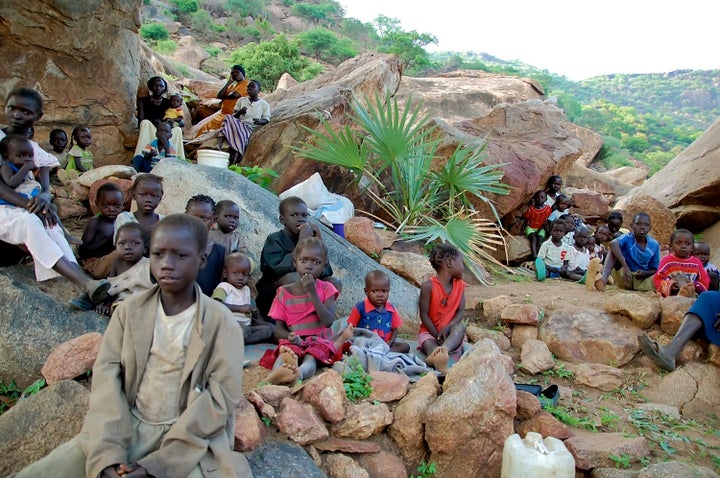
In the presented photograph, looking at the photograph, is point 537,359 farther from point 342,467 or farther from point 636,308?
point 342,467

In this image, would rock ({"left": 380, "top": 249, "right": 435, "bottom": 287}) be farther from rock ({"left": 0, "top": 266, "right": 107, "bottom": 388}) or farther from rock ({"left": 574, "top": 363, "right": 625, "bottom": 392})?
rock ({"left": 0, "top": 266, "right": 107, "bottom": 388})

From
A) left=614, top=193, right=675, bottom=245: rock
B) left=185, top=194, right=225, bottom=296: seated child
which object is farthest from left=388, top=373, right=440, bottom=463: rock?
left=614, top=193, right=675, bottom=245: rock

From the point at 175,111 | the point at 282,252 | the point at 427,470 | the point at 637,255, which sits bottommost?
the point at 427,470

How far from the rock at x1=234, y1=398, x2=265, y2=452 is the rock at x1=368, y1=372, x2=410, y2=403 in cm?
70

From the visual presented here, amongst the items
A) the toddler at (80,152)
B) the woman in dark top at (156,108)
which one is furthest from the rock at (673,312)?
the toddler at (80,152)

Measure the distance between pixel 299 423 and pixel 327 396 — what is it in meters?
0.21

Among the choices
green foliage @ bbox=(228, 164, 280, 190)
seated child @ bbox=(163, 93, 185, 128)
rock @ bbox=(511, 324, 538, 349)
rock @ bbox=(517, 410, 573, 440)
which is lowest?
rock @ bbox=(511, 324, 538, 349)

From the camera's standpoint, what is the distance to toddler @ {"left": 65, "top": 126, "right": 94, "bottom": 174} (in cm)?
625

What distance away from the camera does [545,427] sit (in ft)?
10.8

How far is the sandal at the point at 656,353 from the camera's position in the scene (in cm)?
446

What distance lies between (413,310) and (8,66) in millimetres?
4639

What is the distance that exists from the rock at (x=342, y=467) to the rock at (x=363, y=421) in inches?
5.2

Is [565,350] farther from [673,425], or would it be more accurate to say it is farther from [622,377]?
[673,425]

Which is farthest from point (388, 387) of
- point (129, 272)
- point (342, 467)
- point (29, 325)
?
point (29, 325)
